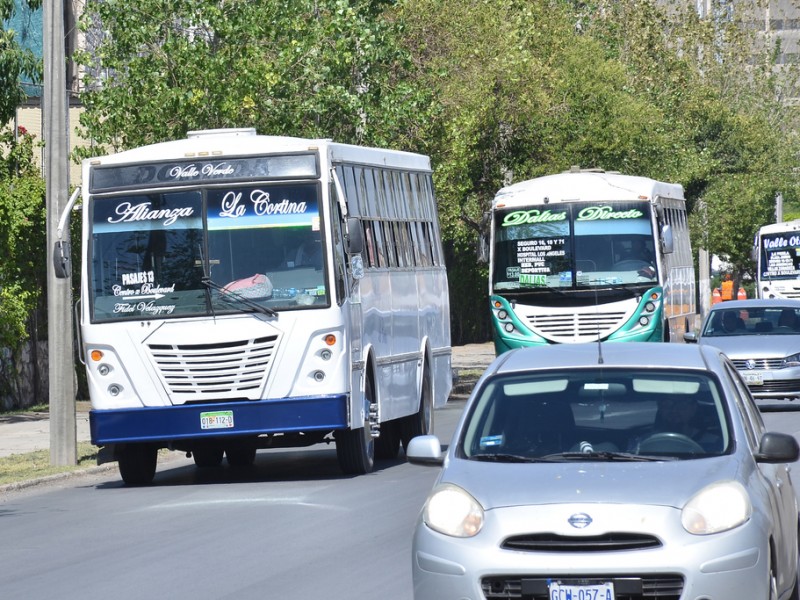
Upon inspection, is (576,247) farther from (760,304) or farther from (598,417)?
(598,417)

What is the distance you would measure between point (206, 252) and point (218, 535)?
4224mm

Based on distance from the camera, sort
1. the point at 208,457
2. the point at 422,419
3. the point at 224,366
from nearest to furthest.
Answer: the point at 224,366, the point at 208,457, the point at 422,419

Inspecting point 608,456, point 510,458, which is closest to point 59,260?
point 510,458

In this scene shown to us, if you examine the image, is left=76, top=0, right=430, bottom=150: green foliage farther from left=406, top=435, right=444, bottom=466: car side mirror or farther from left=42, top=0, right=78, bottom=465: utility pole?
left=406, top=435, right=444, bottom=466: car side mirror

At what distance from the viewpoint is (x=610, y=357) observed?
27.9 feet

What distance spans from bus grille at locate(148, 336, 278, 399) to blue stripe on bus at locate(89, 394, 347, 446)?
168mm

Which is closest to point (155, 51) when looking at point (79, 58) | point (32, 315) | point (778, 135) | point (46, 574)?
point (79, 58)

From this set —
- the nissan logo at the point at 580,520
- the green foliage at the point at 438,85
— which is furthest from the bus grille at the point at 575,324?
the nissan logo at the point at 580,520

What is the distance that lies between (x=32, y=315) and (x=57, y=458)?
10.5 metres

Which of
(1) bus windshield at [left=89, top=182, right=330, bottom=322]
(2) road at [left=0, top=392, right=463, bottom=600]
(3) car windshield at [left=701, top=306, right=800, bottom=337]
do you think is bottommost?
(2) road at [left=0, top=392, right=463, bottom=600]

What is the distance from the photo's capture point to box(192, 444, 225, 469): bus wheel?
17922 millimetres

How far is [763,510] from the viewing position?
23.8 feet

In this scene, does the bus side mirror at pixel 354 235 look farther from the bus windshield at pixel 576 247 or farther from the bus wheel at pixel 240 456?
the bus windshield at pixel 576 247

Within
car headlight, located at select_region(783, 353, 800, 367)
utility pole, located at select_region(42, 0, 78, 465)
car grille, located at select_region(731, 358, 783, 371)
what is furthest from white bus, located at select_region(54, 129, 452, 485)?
car headlight, located at select_region(783, 353, 800, 367)
